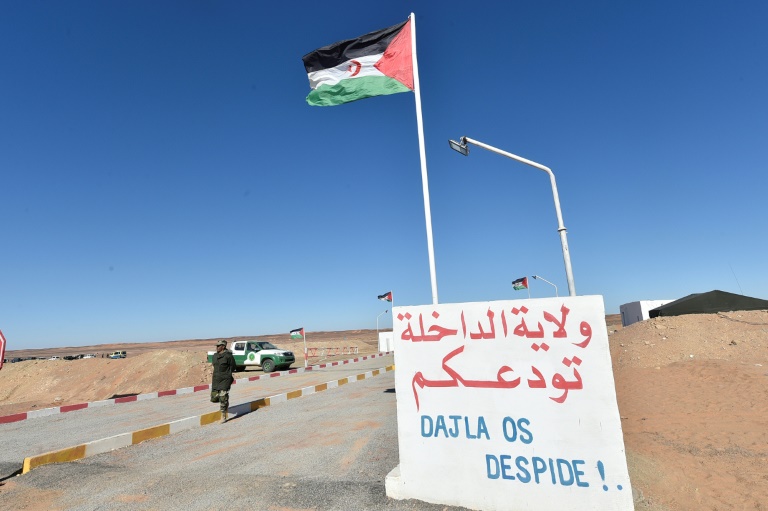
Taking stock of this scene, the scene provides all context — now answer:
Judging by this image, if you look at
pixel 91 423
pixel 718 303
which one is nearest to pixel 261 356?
pixel 91 423

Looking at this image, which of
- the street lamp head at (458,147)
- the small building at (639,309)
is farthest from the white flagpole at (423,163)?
the small building at (639,309)

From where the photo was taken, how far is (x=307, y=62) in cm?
789

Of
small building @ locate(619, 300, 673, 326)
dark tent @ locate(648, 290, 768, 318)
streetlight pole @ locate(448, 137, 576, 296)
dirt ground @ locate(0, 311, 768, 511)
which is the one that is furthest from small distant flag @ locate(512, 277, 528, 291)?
small building @ locate(619, 300, 673, 326)

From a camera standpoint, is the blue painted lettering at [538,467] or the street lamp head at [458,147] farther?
the street lamp head at [458,147]

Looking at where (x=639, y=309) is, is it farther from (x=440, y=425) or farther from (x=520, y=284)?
(x=440, y=425)

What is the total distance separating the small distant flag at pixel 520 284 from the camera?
23.2 meters

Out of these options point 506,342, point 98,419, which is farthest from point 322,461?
point 98,419

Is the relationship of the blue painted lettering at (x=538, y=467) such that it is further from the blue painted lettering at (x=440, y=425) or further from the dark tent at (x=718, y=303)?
the dark tent at (x=718, y=303)

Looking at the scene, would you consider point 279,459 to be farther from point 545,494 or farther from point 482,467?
point 545,494

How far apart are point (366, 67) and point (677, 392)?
12.6m

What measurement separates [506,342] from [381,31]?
6286mm

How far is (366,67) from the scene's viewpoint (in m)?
7.54

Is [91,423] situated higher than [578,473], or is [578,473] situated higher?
[578,473]

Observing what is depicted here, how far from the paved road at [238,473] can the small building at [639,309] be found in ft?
120
